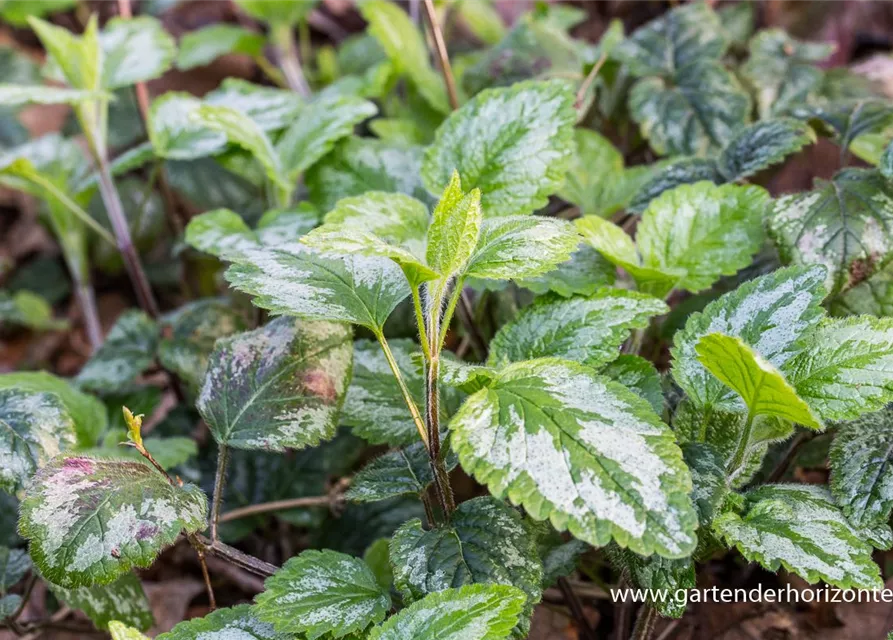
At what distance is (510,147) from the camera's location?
1.26 meters

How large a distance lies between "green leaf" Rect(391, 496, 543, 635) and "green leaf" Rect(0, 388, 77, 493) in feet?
1.77

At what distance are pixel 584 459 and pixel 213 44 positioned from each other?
1.89 m

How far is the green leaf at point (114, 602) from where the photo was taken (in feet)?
3.90

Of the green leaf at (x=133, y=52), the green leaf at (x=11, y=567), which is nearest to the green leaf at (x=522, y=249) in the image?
the green leaf at (x=11, y=567)

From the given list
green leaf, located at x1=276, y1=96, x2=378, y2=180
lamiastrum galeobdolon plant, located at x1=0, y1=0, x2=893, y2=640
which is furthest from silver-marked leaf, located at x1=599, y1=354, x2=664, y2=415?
green leaf, located at x1=276, y1=96, x2=378, y2=180

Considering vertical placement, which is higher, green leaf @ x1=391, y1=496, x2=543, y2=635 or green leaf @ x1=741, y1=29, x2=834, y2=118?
green leaf @ x1=741, y1=29, x2=834, y2=118

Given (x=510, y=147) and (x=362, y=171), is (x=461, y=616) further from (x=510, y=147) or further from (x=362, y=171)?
(x=362, y=171)

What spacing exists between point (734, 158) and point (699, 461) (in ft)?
2.15

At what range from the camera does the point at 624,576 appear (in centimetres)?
100

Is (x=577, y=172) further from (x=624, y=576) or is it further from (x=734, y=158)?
(x=624, y=576)

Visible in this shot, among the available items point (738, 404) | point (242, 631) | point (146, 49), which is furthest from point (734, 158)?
point (146, 49)

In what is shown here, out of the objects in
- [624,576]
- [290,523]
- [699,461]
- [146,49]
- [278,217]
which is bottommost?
→ [290,523]

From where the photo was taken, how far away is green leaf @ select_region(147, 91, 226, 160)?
162 centimetres

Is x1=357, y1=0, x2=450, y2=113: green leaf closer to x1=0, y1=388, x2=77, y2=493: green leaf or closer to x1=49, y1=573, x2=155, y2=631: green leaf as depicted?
x1=0, y1=388, x2=77, y2=493: green leaf
